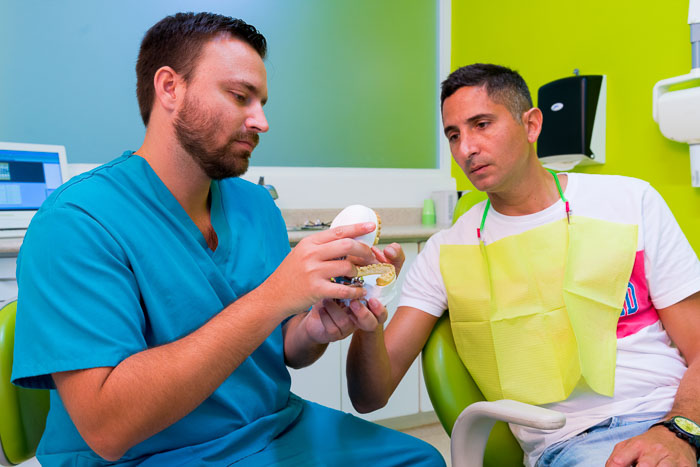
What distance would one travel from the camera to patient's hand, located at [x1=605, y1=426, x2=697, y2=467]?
37.1 inches

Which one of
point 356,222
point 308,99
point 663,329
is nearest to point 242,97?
point 356,222

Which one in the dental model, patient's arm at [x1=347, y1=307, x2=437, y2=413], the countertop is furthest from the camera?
the countertop

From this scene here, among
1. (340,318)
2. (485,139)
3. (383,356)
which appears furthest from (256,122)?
(485,139)

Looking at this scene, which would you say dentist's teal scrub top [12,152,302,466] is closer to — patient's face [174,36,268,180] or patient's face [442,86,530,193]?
patient's face [174,36,268,180]

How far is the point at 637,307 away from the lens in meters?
1.24

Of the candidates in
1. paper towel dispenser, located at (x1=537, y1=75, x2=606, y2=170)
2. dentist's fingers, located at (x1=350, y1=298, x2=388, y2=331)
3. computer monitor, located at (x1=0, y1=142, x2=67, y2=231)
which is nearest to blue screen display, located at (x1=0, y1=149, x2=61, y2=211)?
computer monitor, located at (x1=0, y1=142, x2=67, y2=231)

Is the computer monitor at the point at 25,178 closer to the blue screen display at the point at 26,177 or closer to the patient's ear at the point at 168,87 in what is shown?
the blue screen display at the point at 26,177

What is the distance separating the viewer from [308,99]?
114 inches

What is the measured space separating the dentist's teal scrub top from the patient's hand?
58cm

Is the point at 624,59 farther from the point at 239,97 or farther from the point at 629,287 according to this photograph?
the point at 239,97

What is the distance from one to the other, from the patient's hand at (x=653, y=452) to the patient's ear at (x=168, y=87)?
0.98 meters

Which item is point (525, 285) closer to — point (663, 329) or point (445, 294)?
point (445, 294)

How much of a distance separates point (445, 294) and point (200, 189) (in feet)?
2.06

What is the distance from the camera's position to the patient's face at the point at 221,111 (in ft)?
3.21
